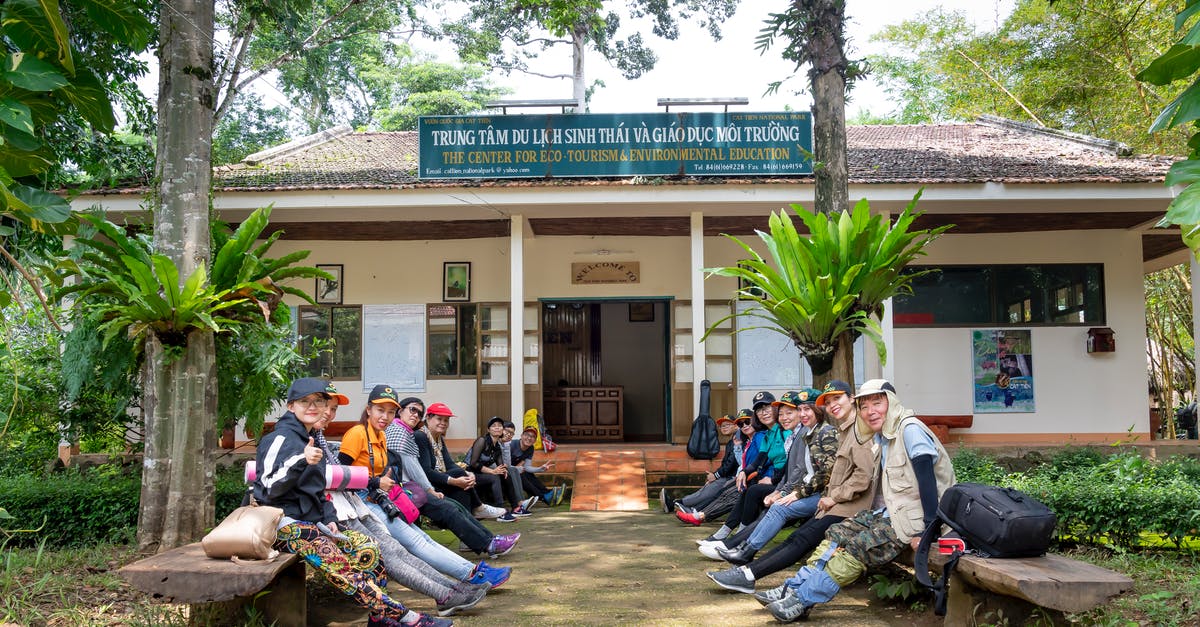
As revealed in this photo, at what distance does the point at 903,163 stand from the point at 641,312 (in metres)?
5.35

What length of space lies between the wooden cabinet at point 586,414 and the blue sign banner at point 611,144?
157 inches

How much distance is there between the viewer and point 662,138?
37.0ft

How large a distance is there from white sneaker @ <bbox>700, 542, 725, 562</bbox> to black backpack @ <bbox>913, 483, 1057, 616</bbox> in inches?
85.4

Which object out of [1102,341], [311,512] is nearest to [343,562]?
[311,512]

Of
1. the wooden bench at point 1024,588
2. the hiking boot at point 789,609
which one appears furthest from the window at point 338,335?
the wooden bench at point 1024,588

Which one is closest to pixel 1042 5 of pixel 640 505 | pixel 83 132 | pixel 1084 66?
pixel 1084 66

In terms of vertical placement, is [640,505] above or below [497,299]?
below

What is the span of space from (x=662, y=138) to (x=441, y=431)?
5116 mm

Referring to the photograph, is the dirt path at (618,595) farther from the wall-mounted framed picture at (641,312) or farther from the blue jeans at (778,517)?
the wall-mounted framed picture at (641,312)

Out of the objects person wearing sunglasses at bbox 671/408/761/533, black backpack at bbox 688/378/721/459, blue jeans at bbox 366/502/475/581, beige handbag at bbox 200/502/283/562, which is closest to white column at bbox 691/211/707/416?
black backpack at bbox 688/378/721/459

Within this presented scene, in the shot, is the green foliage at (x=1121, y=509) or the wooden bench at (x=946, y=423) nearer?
the green foliage at (x=1121, y=509)

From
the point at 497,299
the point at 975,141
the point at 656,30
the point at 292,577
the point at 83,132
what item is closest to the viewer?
the point at 292,577

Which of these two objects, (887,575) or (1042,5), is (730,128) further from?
(1042,5)

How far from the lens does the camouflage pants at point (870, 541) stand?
16.1 ft
